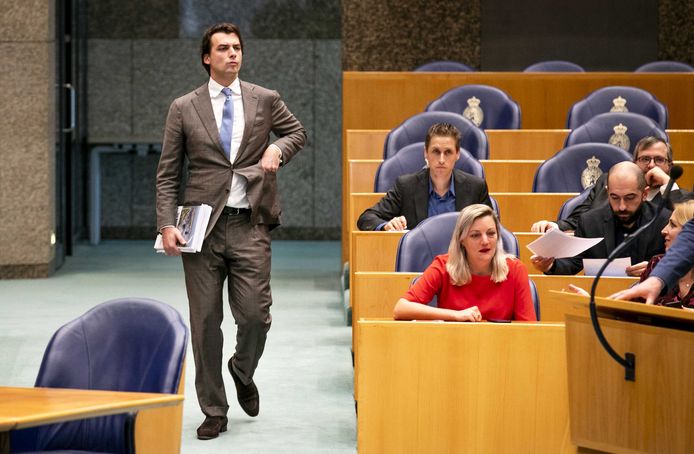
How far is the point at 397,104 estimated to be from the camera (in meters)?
9.11

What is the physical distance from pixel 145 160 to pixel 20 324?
5.86m

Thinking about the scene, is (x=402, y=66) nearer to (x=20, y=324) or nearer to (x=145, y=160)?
(x=145, y=160)

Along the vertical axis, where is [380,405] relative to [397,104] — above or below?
below

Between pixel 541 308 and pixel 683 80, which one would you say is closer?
pixel 541 308

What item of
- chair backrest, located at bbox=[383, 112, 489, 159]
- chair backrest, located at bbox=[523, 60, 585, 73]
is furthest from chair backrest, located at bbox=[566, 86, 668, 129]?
chair backrest, located at bbox=[523, 60, 585, 73]

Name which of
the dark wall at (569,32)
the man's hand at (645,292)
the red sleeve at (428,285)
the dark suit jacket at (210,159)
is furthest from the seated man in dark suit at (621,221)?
the dark wall at (569,32)

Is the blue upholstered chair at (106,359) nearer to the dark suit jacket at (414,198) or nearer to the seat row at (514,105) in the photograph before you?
the dark suit jacket at (414,198)

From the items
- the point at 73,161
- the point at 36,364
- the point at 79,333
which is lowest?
the point at 36,364

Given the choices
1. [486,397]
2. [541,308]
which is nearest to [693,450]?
[486,397]

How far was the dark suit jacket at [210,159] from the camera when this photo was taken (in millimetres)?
4863

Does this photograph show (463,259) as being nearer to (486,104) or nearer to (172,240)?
(172,240)

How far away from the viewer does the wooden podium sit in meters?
2.83

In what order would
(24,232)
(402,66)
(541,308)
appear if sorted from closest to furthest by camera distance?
(541,308) < (24,232) < (402,66)

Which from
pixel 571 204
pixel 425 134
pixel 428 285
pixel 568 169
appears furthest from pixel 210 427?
pixel 425 134
